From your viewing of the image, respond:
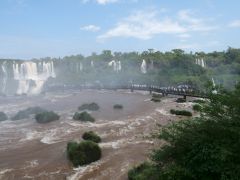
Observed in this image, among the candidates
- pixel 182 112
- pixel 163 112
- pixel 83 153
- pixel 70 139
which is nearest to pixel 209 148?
pixel 83 153

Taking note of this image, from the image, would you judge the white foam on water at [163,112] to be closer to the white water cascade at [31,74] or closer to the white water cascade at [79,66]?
the white water cascade at [31,74]

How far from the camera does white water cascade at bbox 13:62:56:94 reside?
111 metres

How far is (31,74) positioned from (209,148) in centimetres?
11049

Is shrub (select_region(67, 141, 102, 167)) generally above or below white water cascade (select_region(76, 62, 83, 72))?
below

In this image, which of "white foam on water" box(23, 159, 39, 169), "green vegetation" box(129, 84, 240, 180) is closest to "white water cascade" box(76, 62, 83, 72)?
"white foam on water" box(23, 159, 39, 169)

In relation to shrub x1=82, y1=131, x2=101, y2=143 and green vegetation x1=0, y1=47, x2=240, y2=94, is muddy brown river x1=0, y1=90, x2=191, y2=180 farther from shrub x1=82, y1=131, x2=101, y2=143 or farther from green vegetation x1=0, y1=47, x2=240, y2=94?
green vegetation x1=0, y1=47, x2=240, y2=94

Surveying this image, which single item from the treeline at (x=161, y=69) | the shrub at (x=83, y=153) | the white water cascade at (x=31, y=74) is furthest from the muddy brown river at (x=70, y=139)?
the white water cascade at (x=31, y=74)

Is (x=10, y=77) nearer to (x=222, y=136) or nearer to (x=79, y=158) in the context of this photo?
(x=79, y=158)

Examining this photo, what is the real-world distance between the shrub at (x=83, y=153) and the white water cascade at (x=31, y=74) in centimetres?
8850

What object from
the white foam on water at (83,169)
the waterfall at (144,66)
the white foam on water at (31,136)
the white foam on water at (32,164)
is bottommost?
the white foam on water at (32,164)

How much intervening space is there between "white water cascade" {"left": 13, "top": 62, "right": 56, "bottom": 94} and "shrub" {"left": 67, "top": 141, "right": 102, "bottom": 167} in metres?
88.5

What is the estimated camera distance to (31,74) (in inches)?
4606

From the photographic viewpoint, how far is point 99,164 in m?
21.1

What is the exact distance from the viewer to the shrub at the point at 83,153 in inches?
834
